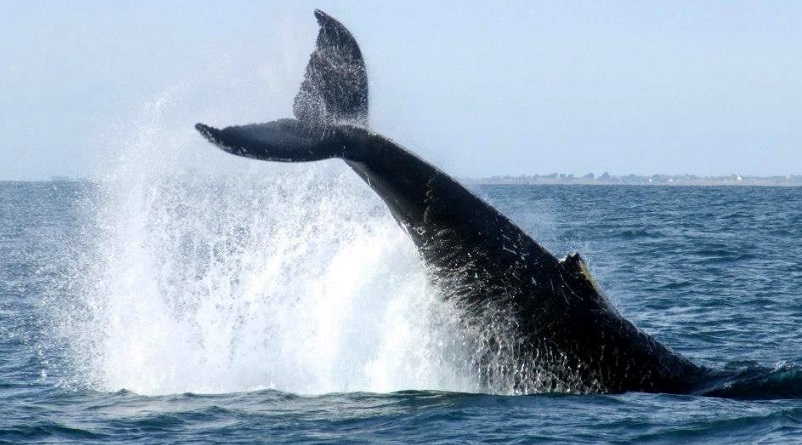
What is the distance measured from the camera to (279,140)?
30.2 feet

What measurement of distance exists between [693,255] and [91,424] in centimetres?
2086

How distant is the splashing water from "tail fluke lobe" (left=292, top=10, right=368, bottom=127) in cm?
161

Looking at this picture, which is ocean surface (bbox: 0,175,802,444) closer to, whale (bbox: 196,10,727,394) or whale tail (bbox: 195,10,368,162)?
whale (bbox: 196,10,727,394)

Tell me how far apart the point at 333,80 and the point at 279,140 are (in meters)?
0.98

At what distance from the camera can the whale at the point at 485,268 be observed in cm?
978

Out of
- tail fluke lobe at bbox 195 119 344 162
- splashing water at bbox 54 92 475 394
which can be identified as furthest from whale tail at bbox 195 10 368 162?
splashing water at bbox 54 92 475 394

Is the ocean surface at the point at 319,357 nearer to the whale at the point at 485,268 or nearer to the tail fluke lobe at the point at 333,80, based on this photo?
the whale at the point at 485,268

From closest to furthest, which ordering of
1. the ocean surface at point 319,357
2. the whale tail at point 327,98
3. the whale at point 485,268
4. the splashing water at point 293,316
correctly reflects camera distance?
1. the whale tail at point 327,98
2. the whale at point 485,268
3. the ocean surface at point 319,357
4. the splashing water at point 293,316

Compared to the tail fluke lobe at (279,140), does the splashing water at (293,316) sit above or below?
below

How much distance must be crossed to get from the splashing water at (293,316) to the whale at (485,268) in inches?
18.0

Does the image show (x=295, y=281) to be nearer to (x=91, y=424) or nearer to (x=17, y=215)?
(x=91, y=424)

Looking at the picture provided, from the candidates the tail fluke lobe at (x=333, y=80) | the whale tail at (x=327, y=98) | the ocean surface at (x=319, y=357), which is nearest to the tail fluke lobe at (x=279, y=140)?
the whale tail at (x=327, y=98)

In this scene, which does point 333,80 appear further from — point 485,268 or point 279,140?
point 485,268

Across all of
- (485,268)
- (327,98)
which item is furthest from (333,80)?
(485,268)
